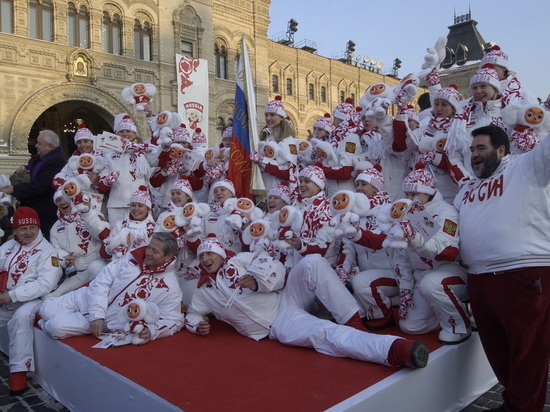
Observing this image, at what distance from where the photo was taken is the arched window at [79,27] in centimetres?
1894

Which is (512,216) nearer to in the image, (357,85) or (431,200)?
(431,200)

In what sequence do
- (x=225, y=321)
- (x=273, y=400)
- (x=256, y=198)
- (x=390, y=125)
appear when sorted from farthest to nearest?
(x=256, y=198) < (x=390, y=125) < (x=225, y=321) < (x=273, y=400)

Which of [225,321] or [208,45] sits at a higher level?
[208,45]

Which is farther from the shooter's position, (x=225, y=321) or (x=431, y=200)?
(x=225, y=321)

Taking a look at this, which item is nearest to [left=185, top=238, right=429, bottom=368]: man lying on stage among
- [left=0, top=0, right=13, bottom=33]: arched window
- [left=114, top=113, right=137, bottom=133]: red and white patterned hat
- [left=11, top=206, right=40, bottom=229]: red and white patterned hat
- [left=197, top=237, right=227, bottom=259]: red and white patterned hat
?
[left=197, top=237, right=227, bottom=259]: red and white patterned hat

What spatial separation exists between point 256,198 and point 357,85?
29678 millimetres

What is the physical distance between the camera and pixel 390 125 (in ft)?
17.4

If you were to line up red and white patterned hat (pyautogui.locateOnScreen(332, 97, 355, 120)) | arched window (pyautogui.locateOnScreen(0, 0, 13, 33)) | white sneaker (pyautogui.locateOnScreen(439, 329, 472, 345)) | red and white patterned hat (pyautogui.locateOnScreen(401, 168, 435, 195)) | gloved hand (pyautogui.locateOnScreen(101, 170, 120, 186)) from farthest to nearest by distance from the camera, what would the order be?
1. arched window (pyautogui.locateOnScreen(0, 0, 13, 33))
2. red and white patterned hat (pyautogui.locateOnScreen(332, 97, 355, 120))
3. gloved hand (pyautogui.locateOnScreen(101, 170, 120, 186))
4. red and white patterned hat (pyautogui.locateOnScreen(401, 168, 435, 195))
5. white sneaker (pyautogui.locateOnScreen(439, 329, 472, 345))

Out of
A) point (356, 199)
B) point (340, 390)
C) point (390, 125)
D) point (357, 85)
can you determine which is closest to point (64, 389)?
point (340, 390)

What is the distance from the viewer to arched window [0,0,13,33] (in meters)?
17.1

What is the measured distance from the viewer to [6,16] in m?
17.2

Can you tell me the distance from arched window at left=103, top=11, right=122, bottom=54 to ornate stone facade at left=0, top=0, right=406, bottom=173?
0.06 m

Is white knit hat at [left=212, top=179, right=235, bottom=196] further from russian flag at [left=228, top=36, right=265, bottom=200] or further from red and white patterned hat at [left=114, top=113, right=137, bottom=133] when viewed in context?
red and white patterned hat at [left=114, top=113, right=137, bottom=133]

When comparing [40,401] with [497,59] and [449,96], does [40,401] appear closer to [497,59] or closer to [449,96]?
[449,96]
